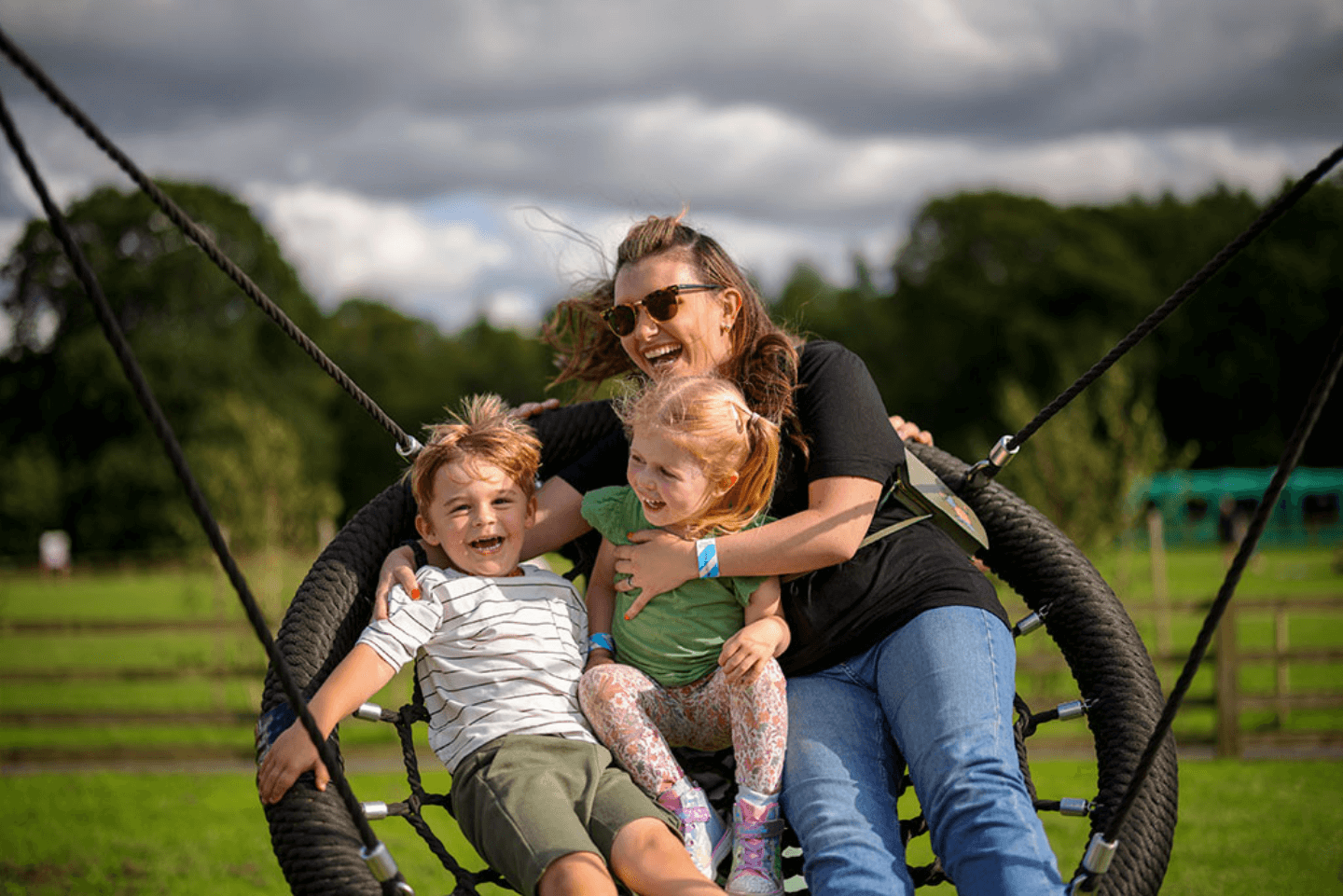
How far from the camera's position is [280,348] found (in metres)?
34.1

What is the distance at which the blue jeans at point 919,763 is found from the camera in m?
1.84

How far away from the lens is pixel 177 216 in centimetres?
192

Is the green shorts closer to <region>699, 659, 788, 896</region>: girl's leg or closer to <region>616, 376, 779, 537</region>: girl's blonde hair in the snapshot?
<region>699, 659, 788, 896</region>: girl's leg

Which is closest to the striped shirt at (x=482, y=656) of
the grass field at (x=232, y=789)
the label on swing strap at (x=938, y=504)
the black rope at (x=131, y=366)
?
the black rope at (x=131, y=366)

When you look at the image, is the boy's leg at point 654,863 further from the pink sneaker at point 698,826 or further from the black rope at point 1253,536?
the black rope at point 1253,536

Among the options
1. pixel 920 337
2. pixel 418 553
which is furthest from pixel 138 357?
pixel 418 553

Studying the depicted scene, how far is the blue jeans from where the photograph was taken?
1.84 meters

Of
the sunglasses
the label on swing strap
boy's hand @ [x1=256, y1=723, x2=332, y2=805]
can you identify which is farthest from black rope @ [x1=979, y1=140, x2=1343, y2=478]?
boy's hand @ [x1=256, y1=723, x2=332, y2=805]

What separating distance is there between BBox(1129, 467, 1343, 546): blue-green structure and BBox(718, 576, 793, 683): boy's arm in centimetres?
2899

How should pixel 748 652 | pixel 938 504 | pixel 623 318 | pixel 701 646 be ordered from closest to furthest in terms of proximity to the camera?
1. pixel 748 652
2. pixel 701 646
3. pixel 938 504
4. pixel 623 318

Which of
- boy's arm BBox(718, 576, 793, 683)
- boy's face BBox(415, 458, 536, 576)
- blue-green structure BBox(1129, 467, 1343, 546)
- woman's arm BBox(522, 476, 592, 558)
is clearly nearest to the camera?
boy's arm BBox(718, 576, 793, 683)

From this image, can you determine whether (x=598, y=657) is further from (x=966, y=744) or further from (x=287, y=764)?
(x=966, y=744)

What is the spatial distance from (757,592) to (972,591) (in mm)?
408

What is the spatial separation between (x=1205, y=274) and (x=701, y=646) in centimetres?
109
